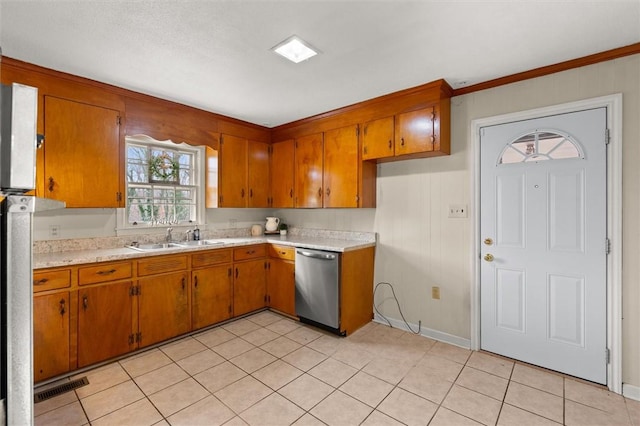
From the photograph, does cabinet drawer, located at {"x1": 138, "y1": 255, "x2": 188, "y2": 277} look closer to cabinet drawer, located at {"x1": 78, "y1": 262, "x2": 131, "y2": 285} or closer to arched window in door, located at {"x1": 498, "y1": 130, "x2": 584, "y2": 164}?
cabinet drawer, located at {"x1": 78, "y1": 262, "x2": 131, "y2": 285}

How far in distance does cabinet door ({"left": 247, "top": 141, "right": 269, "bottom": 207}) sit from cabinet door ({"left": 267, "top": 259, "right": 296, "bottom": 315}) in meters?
0.91

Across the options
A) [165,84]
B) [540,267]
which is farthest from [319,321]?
[165,84]

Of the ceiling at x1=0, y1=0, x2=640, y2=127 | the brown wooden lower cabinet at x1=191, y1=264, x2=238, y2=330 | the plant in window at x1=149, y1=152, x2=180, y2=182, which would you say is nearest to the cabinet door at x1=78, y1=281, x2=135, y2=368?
the brown wooden lower cabinet at x1=191, y1=264, x2=238, y2=330

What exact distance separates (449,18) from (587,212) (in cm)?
182

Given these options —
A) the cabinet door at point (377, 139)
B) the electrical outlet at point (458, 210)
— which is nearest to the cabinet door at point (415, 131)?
the cabinet door at point (377, 139)

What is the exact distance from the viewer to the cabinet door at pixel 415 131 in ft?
9.48

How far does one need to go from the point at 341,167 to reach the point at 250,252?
5.00ft

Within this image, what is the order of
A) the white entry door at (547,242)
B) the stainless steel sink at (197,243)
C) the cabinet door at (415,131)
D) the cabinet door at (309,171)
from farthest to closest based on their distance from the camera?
the cabinet door at (309,171) < the stainless steel sink at (197,243) < the cabinet door at (415,131) < the white entry door at (547,242)

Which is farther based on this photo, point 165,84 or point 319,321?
point 319,321

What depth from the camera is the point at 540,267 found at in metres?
2.57

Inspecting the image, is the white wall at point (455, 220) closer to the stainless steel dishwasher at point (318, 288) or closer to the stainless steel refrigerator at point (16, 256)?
the stainless steel dishwasher at point (318, 288)

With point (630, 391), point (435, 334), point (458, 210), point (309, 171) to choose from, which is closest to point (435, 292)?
point (435, 334)

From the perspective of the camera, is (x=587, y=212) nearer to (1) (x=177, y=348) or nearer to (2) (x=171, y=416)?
(2) (x=171, y=416)

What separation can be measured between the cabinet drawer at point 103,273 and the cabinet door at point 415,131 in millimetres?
2801
